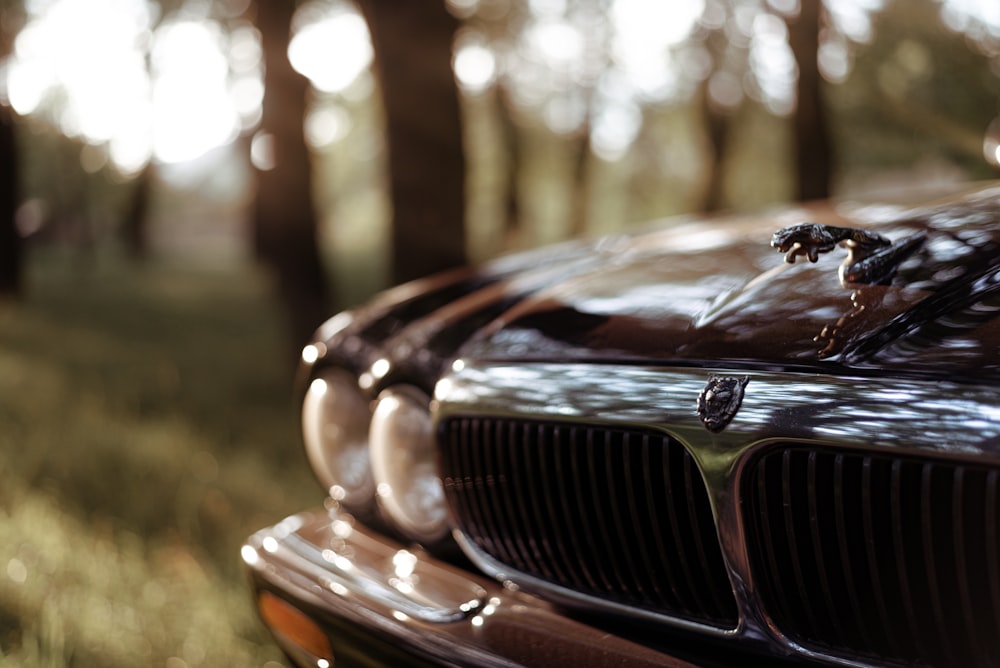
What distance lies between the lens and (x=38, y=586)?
318 cm

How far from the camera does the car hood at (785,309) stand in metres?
1.53

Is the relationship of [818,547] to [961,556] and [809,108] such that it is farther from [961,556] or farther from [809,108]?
[809,108]

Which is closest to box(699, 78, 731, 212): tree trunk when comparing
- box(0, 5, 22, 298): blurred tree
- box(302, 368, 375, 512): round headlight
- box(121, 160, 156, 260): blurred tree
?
box(0, 5, 22, 298): blurred tree

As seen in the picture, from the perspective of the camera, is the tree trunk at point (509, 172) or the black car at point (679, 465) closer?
the black car at point (679, 465)

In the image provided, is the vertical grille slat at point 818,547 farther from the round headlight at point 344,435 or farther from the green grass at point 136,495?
the green grass at point 136,495

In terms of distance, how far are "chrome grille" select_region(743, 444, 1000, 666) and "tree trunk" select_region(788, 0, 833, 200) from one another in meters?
8.91

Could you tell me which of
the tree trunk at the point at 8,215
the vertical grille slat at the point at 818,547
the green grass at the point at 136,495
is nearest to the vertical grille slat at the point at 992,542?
the vertical grille slat at the point at 818,547

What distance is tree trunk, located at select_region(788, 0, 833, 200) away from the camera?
1002 cm

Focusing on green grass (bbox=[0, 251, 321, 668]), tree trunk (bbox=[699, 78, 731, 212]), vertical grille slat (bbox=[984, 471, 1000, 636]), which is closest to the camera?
vertical grille slat (bbox=[984, 471, 1000, 636])

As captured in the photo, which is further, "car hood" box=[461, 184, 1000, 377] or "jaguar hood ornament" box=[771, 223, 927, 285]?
"jaguar hood ornament" box=[771, 223, 927, 285]

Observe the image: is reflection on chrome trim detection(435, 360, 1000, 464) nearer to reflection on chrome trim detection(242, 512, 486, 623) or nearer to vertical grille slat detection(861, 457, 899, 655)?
vertical grille slat detection(861, 457, 899, 655)

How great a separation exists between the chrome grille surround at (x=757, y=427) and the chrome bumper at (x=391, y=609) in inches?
4.1

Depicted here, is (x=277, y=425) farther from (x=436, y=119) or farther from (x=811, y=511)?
(x=811, y=511)

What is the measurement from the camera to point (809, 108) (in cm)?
1009
